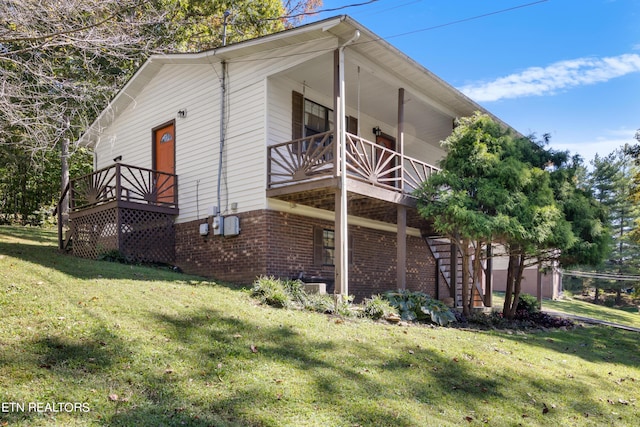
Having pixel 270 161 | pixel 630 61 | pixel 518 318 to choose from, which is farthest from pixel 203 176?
pixel 630 61

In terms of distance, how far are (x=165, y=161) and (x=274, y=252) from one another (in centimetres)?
487

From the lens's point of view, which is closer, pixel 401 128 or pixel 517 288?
pixel 401 128

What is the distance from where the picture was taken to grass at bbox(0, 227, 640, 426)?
4.48 m

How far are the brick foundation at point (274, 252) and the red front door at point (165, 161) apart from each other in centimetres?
107

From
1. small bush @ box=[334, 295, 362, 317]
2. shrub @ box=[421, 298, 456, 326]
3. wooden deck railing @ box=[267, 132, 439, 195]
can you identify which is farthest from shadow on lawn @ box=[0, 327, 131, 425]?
shrub @ box=[421, 298, 456, 326]

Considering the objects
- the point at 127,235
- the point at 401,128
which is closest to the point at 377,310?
the point at 401,128

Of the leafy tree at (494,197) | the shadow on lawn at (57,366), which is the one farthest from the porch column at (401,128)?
the shadow on lawn at (57,366)

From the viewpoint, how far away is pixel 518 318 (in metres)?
13.5

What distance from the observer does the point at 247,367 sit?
18.2ft

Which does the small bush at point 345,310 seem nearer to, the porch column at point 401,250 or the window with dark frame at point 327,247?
the porch column at point 401,250

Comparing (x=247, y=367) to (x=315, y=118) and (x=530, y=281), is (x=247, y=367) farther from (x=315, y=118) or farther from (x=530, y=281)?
(x=530, y=281)

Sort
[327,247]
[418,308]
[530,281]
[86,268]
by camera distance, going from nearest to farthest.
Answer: [86,268]
[418,308]
[327,247]
[530,281]

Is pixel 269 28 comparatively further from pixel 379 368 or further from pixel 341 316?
pixel 379 368

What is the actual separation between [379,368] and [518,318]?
8535 millimetres
